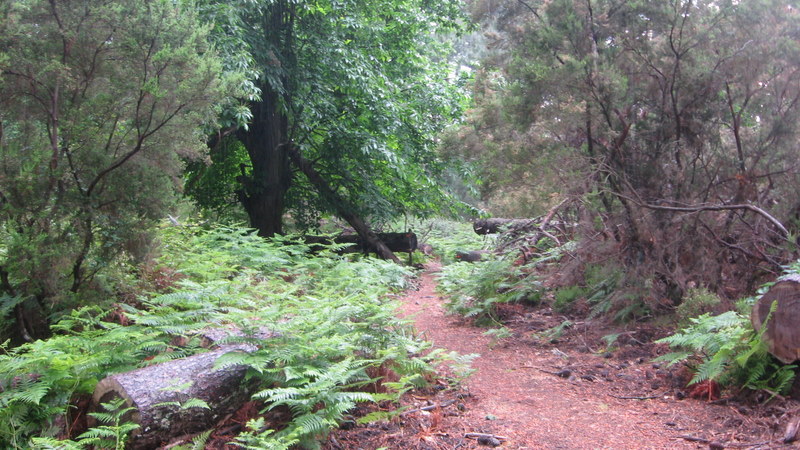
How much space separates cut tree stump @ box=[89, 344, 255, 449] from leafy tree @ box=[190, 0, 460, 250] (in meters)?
8.27

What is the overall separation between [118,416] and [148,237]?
3.03 metres

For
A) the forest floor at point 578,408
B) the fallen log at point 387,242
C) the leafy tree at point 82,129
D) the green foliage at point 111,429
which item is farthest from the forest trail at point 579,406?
the fallen log at point 387,242

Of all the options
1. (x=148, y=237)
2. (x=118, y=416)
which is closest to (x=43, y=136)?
(x=148, y=237)

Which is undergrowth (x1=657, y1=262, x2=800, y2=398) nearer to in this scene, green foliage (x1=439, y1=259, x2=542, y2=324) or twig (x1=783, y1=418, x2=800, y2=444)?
twig (x1=783, y1=418, x2=800, y2=444)

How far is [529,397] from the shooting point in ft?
18.7

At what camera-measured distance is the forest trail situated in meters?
4.52

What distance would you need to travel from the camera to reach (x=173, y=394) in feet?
13.9

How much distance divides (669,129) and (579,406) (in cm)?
403

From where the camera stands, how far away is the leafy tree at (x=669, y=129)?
7.07 metres

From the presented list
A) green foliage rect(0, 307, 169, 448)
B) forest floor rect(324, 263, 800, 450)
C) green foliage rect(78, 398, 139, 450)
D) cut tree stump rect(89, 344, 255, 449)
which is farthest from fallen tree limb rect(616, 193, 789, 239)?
green foliage rect(78, 398, 139, 450)

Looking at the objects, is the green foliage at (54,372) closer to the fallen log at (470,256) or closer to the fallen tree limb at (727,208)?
the fallen tree limb at (727,208)

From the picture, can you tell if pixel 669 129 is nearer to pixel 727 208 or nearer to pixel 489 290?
pixel 727 208

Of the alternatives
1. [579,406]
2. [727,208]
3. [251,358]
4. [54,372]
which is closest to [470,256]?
[727,208]

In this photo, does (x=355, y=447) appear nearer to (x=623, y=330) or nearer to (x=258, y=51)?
(x=623, y=330)
